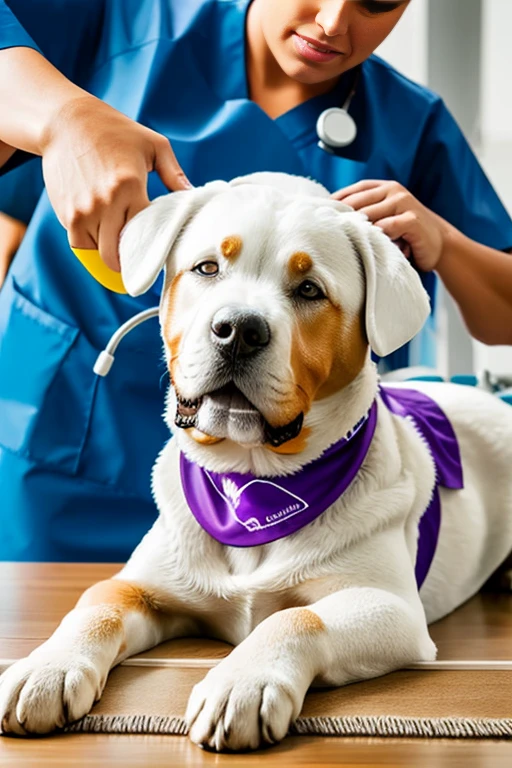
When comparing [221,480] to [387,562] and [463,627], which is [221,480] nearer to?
[387,562]

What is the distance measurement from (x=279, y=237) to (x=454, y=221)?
2.50ft

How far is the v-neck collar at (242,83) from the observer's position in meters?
1.42

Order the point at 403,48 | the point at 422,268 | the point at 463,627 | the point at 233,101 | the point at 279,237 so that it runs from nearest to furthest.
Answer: the point at 279,237, the point at 463,627, the point at 422,268, the point at 233,101, the point at 403,48

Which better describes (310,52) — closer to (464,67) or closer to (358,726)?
(358,726)

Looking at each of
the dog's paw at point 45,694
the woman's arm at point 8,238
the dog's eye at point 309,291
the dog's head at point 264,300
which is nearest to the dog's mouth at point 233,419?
the dog's head at point 264,300

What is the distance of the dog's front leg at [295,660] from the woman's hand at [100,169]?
402 millimetres

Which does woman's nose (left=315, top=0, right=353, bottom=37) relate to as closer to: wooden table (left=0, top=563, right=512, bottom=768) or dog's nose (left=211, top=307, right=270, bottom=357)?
dog's nose (left=211, top=307, right=270, bottom=357)

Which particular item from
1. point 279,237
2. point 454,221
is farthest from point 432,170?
point 279,237

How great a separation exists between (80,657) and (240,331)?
0.29 meters

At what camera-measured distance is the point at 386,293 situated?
3.02ft

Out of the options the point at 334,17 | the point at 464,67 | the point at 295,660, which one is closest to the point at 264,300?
the point at 295,660

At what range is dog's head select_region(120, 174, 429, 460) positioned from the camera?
0.81m

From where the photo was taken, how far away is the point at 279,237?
870 millimetres

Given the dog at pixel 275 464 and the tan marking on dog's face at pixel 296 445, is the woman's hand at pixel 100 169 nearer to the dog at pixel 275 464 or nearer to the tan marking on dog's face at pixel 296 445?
the dog at pixel 275 464
